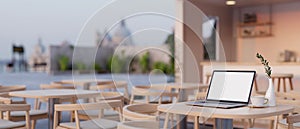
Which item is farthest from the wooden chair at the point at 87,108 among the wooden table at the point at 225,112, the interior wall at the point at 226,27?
the interior wall at the point at 226,27

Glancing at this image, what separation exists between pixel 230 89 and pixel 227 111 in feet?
1.50

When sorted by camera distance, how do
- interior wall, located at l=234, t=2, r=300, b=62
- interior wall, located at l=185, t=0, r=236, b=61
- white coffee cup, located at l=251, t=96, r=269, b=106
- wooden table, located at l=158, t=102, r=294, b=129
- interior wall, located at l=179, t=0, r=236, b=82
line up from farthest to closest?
1. interior wall, located at l=185, t=0, r=236, b=61
2. interior wall, located at l=234, t=2, r=300, b=62
3. interior wall, located at l=179, t=0, r=236, b=82
4. white coffee cup, located at l=251, t=96, r=269, b=106
5. wooden table, located at l=158, t=102, r=294, b=129

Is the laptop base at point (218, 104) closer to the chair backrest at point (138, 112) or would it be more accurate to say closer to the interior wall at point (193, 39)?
the chair backrest at point (138, 112)

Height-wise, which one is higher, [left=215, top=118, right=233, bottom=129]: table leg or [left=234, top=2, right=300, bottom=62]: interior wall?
[left=234, top=2, right=300, bottom=62]: interior wall

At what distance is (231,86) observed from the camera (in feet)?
10.7

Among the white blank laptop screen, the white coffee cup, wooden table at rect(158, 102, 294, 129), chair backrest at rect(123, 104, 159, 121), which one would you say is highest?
the white blank laptop screen

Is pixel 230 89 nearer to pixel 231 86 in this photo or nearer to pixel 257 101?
pixel 231 86

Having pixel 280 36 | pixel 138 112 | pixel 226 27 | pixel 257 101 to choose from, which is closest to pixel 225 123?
pixel 257 101

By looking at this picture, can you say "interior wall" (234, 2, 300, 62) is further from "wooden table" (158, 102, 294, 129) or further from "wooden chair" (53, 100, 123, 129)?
"wooden table" (158, 102, 294, 129)

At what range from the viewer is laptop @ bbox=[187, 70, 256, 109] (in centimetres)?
→ 318

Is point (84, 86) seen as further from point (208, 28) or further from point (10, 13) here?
point (208, 28)

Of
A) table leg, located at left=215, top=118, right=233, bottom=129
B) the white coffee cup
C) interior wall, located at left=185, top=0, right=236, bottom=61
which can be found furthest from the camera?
interior wall, located at left=185, top=0, right=236, bottom=61

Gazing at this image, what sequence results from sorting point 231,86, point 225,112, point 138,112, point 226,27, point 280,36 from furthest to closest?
point 226,27 < point 280,36 < point 138,112 < point 231,86 < point 225,112

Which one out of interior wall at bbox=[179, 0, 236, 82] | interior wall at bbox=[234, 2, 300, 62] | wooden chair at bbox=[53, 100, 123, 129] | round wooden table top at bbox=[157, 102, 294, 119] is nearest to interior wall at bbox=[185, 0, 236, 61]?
interior wall at bbox=[179, 0, 236, 82]
